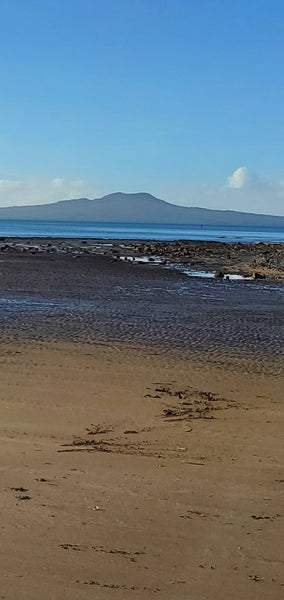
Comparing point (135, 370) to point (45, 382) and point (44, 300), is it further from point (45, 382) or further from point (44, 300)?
point (44, 300)

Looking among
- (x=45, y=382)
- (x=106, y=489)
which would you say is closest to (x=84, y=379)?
(x=45, y=382)

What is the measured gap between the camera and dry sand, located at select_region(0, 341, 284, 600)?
16.6ft

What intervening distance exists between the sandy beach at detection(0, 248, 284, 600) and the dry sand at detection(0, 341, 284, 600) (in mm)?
16

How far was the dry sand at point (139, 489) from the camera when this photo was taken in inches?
199

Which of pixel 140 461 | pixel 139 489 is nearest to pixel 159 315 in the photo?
pixel 140 461

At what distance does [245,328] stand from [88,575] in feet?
44.8

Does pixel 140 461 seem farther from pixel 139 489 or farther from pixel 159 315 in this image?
pixel 159 315

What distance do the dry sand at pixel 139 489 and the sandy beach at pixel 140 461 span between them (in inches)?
0.6

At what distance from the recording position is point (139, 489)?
22.1 feet

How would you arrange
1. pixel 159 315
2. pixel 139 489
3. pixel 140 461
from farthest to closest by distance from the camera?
pixel 159 315 → pixel 140 461 → pixel 139 489

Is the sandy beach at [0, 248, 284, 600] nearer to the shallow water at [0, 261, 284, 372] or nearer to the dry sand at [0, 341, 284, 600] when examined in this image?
the dry sand at [0, 341, 284, 600]

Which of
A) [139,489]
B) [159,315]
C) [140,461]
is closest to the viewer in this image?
[139,489]

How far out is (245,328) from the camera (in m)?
18.3

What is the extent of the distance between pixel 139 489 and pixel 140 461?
2.74ft
